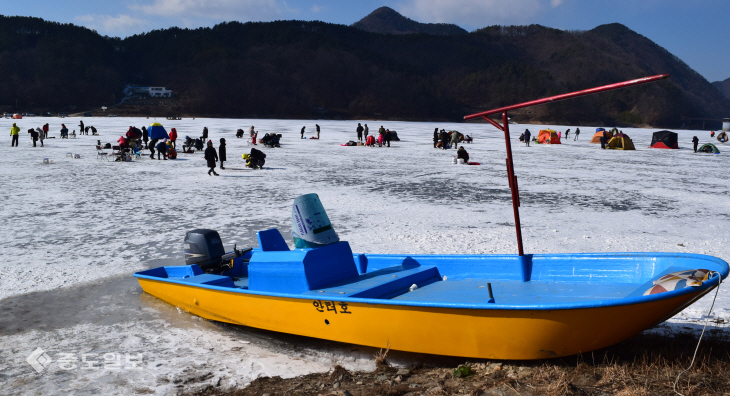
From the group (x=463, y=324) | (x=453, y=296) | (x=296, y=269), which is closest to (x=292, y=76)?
(x=296, y=269)

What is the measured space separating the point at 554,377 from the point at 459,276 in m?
1.85

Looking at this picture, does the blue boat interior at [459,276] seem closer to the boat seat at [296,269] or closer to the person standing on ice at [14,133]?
the boat seat at [296,269]

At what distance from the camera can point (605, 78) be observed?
16538 cm

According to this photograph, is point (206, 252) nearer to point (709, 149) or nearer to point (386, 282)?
point (386, 282)

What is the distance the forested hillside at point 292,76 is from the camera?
388ft

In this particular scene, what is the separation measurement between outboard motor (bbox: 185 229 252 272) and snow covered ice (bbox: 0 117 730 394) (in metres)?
0.69

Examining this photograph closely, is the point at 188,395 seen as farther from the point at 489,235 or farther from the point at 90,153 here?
the point at 90,153

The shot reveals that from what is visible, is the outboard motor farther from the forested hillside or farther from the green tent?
the forested hillside

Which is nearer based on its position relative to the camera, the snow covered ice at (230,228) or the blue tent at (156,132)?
the snow covered ice at (230,228)

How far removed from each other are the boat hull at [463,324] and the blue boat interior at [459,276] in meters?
0.18

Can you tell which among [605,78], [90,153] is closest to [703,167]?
[90,153]

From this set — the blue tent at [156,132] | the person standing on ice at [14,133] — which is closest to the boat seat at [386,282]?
the blue tent at [156,132]

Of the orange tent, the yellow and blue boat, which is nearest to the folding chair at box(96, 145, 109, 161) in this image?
the yellow and blue boat

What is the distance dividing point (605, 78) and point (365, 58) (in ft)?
253
